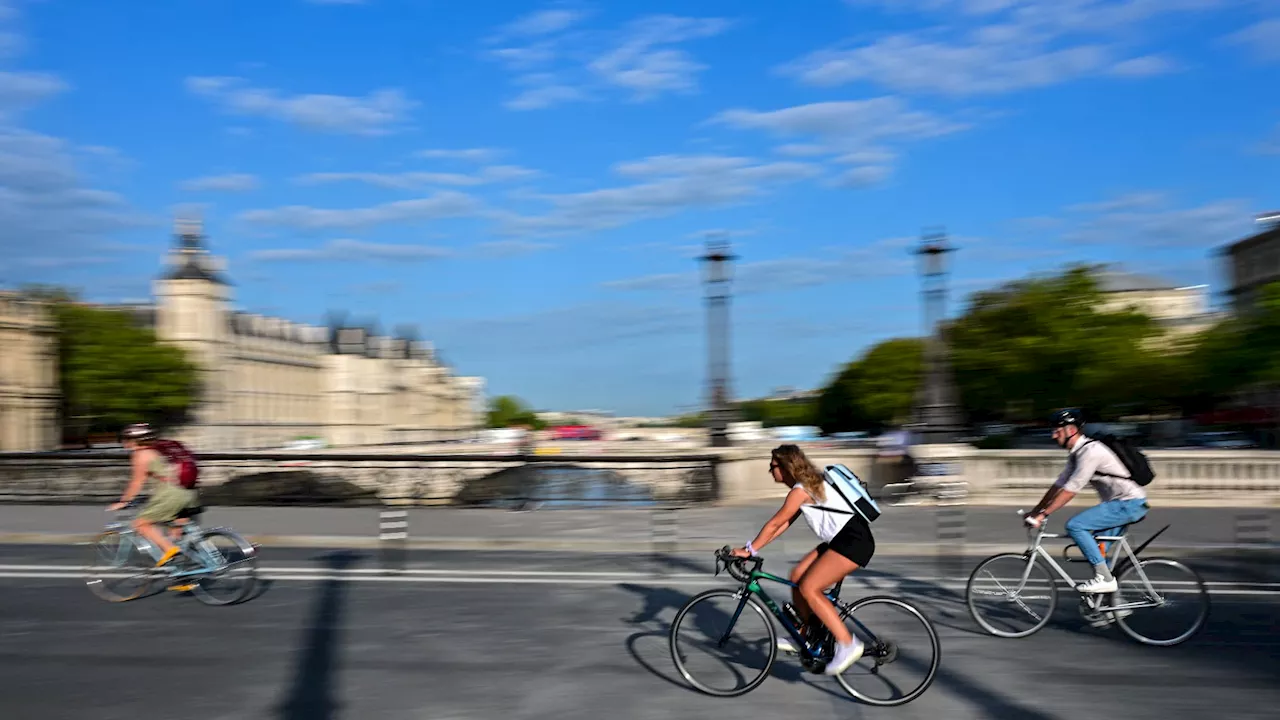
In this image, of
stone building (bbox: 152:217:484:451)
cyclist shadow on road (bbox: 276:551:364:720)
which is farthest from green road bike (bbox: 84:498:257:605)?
stone building (bbox: 152:217:484:451)

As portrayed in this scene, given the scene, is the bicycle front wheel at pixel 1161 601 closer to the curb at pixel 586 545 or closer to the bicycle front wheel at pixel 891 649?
the bicycle front wheel at pixel 891 649

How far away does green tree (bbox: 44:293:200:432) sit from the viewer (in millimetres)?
76812

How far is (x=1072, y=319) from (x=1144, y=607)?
56.4 meters

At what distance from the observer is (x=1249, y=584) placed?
1242 cm

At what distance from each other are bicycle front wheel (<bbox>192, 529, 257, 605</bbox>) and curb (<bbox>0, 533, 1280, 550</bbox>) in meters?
5.09

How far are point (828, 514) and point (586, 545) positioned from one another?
30.7ft

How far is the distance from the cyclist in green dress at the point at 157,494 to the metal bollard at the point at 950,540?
787 centimetres

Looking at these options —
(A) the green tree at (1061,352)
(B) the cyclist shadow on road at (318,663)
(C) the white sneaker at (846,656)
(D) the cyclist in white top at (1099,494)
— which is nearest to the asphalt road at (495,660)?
(B) the cyclist shadow on road at (318,663)

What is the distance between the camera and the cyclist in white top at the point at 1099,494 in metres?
9.11

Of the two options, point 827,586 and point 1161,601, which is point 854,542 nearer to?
point 827,586

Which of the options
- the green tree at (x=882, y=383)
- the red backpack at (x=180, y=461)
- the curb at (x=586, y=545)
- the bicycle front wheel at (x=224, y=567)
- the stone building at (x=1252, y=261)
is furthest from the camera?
the green tree at (x=882, y=383)

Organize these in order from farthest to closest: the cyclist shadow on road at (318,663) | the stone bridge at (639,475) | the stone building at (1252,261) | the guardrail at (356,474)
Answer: the stone building at (1252,261)
the guardrail at (356,474)
the stone bridge at (639,475)
the cyclist shadow on road at (318,663)

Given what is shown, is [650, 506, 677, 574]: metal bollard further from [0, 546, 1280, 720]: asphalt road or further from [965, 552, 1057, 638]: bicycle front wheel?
[965, 552, 1057, 638]: bicycle front wheel

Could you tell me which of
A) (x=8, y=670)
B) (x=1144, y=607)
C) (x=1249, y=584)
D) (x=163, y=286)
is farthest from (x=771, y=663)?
(x=163, y=286)
